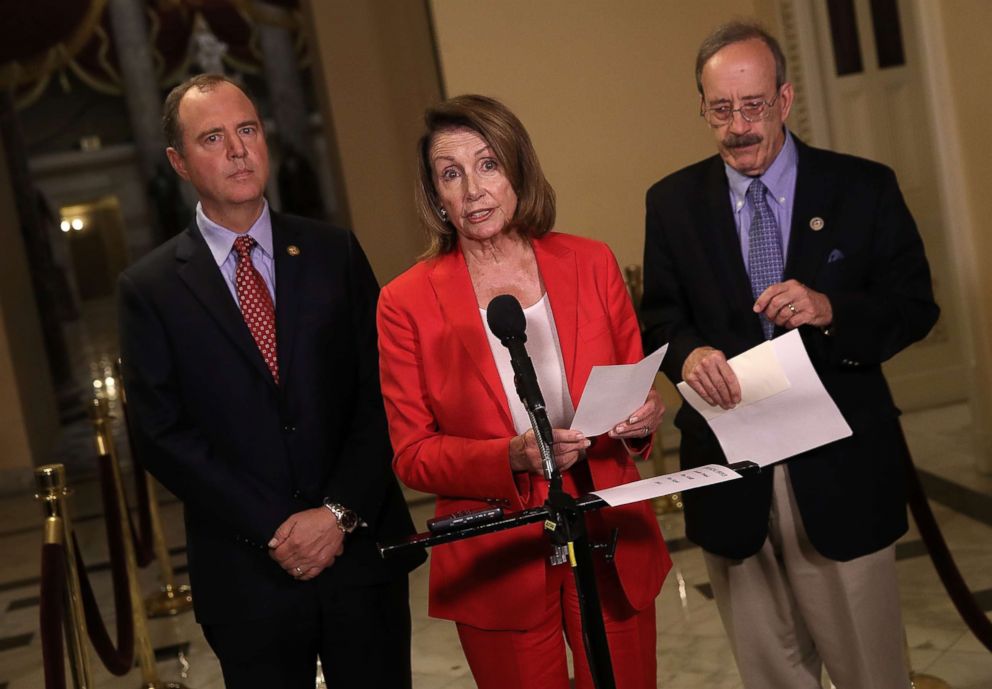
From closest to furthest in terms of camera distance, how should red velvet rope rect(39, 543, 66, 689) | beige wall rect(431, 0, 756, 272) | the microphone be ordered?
the microphone < red velvet rope rect(39, 543, 66, 689) < beige wall rect(431, 0, 756, 272)

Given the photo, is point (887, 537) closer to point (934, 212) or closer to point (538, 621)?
point (538, 621)

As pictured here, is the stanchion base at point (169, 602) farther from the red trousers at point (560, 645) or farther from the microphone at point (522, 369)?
the microphone at point (522, 369)

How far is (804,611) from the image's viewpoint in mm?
2992

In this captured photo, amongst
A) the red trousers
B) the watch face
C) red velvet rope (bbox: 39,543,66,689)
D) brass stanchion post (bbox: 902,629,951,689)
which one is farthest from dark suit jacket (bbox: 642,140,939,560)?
red velvet rope (bbox: 39,543,66,689)

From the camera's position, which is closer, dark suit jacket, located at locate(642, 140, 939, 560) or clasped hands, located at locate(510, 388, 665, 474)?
clasped hands, located at locate(510, 388, 665, 474)

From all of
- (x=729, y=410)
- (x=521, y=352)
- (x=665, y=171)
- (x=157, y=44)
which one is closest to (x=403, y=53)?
(x=665, y=171)

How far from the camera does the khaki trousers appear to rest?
2926mm

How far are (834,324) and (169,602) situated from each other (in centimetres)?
451

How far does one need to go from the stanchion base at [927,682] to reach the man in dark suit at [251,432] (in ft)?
6.29

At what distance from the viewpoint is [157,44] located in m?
18.1

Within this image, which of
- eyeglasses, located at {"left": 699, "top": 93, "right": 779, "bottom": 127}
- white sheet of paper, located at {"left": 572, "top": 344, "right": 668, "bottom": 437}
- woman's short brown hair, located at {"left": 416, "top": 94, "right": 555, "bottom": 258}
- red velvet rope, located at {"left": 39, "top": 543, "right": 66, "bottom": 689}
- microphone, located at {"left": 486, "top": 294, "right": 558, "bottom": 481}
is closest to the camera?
microphone, located at {"left": 486, "top": 294, "right": 558, "bottom": 481}

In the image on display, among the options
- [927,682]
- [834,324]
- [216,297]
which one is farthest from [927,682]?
[216,297]

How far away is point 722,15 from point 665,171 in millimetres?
1022

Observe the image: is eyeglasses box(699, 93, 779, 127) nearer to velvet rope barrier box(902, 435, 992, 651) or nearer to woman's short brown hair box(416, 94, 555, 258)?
woman's short brown hair box(416, 94, 555, 258)
